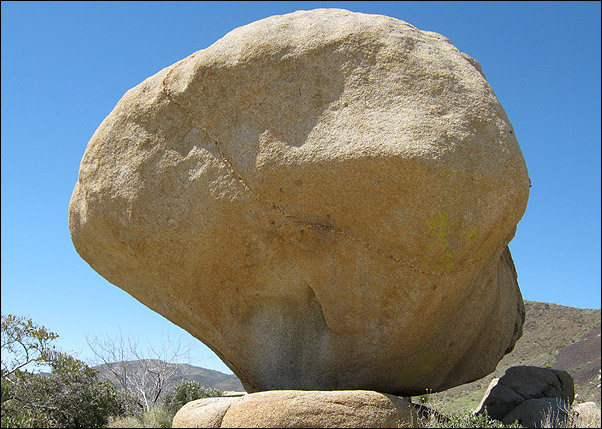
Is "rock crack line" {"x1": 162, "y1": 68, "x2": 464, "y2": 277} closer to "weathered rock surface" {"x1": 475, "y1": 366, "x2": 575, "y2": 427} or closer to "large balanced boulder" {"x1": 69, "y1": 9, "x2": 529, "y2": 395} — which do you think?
"large balanced boulder" {"x1": 69, "y1": 9, "x2": 529, "y2": 395}

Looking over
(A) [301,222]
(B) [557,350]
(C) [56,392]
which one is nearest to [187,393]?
(C) [56,392]

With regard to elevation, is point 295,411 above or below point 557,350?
below

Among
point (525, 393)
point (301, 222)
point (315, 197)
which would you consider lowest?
point (525, 393)

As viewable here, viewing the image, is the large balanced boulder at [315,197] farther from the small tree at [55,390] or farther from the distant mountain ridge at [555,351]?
the distant mountain ridge at [555,351]

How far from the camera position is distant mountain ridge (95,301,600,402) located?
50.5 feet

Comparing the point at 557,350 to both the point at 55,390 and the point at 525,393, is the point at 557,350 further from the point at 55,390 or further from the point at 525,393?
the point at 55,390

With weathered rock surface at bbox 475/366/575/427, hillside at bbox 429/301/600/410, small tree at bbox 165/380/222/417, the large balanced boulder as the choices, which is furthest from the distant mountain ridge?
the large balanced boulder

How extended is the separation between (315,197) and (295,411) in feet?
6.89

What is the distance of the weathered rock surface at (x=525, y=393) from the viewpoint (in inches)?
282

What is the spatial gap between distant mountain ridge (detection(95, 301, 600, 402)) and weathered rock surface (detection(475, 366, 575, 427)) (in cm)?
518

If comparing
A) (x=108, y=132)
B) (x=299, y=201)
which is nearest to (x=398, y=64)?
(x=299, y=201)

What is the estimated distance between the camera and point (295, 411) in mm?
4773

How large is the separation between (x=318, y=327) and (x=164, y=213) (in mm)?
2188

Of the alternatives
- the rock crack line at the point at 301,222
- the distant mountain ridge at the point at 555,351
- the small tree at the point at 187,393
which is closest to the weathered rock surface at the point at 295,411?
the rock crack line at the point at 301,222
